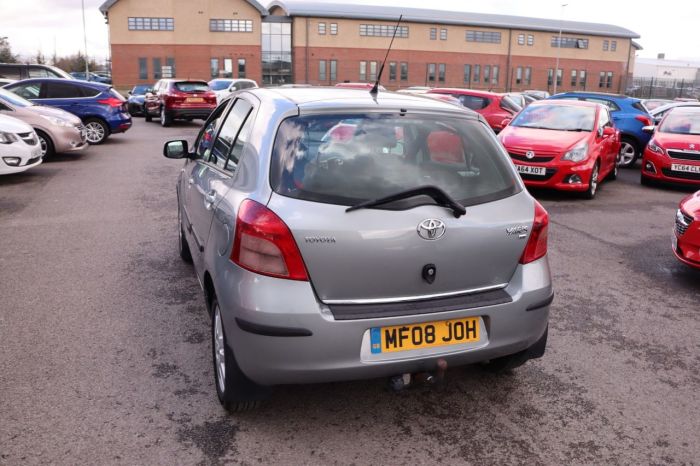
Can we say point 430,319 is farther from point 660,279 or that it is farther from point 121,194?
point 121,194

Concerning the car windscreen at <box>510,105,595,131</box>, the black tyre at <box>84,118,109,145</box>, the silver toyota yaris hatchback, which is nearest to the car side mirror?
the silver toyota yaris hatchback

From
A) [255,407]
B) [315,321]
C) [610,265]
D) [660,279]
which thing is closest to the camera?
[315,321]

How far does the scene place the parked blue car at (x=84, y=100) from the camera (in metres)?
15.5

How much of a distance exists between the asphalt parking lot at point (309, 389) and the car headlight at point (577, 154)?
11.3ft

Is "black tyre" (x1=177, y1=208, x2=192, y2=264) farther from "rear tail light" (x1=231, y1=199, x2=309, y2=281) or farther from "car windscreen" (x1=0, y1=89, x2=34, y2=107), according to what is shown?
"car windscreen" (x1=0, y1=89, x2=34, y2=107)

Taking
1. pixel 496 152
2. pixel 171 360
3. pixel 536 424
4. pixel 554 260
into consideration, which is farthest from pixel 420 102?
pixel 554 260

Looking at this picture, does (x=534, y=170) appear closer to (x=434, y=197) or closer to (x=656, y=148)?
(x=656, y=148)

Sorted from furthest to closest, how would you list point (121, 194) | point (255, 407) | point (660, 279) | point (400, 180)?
point (121, 194)
point (660, 279)
point (255, 407)
point (400, 180)

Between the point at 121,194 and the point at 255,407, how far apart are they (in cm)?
708

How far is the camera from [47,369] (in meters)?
3.71

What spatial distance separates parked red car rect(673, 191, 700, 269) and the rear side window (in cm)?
1432

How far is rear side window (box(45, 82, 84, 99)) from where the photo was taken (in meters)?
15.6

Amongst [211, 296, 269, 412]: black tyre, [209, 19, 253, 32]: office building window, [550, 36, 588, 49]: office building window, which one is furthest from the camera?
[550, 36, 588, 49]: office building window

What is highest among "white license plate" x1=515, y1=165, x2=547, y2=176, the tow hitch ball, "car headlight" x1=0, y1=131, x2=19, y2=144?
"car headlight" x1=0, y1=131, x2=19, y2=144
